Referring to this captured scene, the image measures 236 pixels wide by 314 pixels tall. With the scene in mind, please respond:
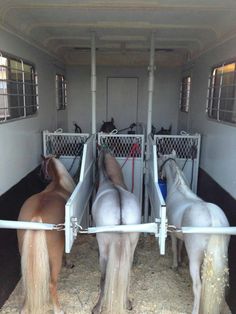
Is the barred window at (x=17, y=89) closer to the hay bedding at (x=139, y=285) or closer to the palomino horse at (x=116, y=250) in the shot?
the palomino horse at (x=116, y=250)

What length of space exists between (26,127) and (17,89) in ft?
1.35

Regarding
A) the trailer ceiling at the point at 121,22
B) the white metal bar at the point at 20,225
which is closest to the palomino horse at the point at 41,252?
the white metal bar at the point at 20,225

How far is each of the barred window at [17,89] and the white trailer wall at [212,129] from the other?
207 cm

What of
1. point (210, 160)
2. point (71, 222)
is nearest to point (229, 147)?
point (210, 160)

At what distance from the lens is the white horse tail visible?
222 centimetres

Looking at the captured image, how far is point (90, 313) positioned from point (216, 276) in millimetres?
1119

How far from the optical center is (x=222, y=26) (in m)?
2.99

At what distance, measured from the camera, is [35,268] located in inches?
82.9

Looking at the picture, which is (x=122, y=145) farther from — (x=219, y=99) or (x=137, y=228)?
(x=137, y=228)

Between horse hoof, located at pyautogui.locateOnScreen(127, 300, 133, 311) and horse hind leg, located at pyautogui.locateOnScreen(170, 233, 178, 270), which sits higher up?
horse hind leg, located at pyautogui.locateOnScreen(170, 233, 178, 270)

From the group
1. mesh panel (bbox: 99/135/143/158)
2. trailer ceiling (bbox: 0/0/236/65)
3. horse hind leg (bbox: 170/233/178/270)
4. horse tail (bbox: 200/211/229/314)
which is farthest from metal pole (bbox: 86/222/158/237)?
mesh panel (bbox: 99/135/143/158)

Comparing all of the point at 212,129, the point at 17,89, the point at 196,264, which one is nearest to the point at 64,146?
the point at 17,89

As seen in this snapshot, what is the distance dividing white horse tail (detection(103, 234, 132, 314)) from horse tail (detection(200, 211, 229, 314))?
581 millimetres

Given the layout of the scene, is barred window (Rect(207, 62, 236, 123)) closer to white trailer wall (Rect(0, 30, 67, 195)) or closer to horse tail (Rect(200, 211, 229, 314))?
horse tail (Rect(200, 211, 229, 314))
